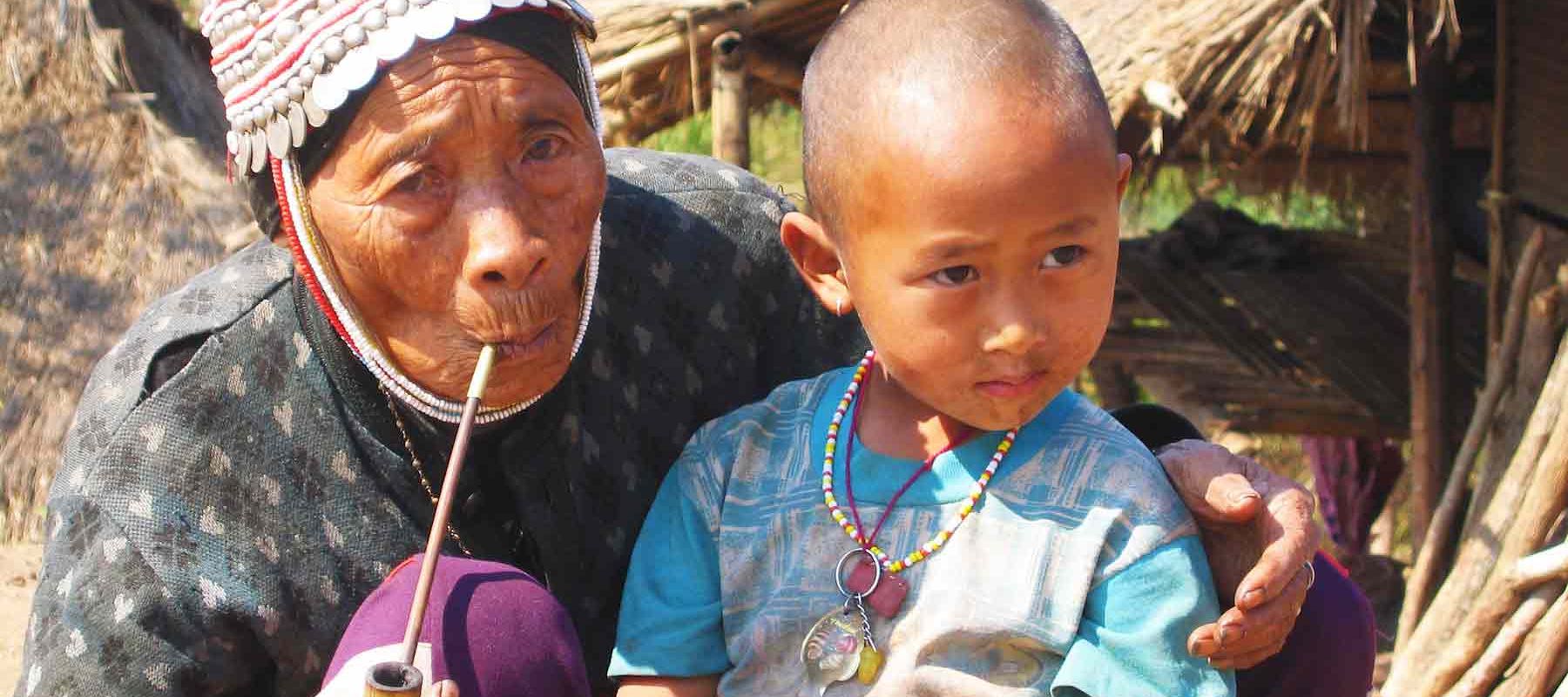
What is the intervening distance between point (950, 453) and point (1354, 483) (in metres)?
7.00

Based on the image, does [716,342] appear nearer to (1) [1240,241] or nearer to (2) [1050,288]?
(2) [1050,288]

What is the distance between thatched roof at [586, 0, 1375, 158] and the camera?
4.41 m

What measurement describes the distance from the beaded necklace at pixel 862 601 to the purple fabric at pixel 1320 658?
0.42 meters

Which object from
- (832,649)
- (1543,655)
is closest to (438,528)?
(832,649)

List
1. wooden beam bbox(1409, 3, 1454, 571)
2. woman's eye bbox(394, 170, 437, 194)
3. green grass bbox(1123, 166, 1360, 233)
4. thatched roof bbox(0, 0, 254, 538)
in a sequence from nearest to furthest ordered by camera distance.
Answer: woman's eye bbox(394, 170, 437, 194) < wooden beam bbox(1409, 3, 1454, 571) < thatched roof bbox(0, 0, 254, 538) < green grass bbox(1123, 166, 1360, 233)

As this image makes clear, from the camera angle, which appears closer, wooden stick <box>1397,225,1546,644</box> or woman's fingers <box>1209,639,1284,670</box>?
woman's fingers <box>1209,639,1284,670</box>

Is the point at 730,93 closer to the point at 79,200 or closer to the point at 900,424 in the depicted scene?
the point at 79,200

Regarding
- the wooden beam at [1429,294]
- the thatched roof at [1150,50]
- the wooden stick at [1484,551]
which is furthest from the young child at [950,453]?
the wooden beam at [1429,294]

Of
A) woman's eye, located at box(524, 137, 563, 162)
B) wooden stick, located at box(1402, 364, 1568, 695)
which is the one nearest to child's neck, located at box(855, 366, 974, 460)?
woman's eye, located at box(524, 137, 563, 162)

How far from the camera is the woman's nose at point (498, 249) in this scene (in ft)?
5.86

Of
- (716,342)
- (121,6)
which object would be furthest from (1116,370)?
(716,342)

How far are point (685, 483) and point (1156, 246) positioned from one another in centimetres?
542

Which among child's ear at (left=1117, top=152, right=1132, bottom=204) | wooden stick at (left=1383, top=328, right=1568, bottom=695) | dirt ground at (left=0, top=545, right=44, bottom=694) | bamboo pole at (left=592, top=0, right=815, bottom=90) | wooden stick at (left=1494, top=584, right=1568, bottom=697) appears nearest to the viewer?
child's ear at (left=1117, top=152, right=1132, bottom=204)

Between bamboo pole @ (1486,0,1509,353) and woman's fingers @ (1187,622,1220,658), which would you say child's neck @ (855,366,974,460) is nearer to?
woman's fingers @ (1187,622,1220,658)
